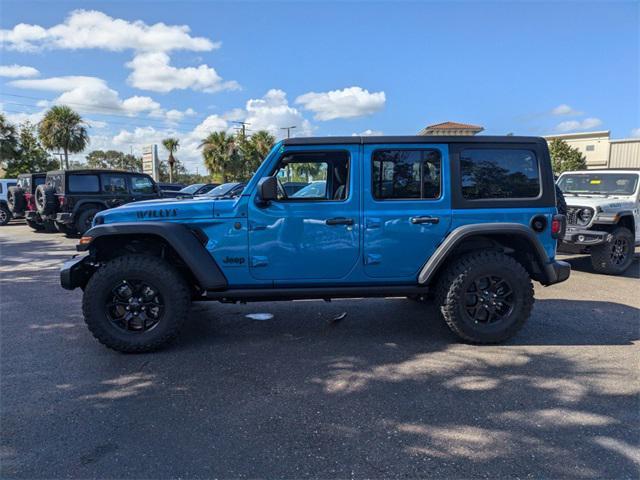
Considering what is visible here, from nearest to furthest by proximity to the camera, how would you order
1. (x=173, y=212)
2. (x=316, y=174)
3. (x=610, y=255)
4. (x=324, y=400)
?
(x=324, y=400) → (x=173, y=212) → (x=316, y=174) → (x=610, y=255)

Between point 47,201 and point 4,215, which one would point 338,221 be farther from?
point 4,215

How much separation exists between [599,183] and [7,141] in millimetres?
31541

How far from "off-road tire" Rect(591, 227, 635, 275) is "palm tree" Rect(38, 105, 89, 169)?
32620 millimetres

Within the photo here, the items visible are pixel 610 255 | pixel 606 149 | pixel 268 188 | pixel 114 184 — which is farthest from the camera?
pixel 606 149

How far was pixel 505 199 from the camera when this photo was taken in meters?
4.22

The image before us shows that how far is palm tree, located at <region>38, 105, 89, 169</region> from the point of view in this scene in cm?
2975

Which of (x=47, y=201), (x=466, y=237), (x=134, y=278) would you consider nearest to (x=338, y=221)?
(x=466, y=237)

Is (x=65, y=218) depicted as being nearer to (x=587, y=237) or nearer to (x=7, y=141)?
(x=587, y=237)

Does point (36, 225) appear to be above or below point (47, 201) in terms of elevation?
below

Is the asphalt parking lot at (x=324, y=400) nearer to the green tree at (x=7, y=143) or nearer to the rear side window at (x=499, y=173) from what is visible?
the rear side window at (x=499, y=173)

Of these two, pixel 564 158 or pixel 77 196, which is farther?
pixel 564 158

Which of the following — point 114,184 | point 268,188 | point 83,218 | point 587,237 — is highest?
A: point 114,184

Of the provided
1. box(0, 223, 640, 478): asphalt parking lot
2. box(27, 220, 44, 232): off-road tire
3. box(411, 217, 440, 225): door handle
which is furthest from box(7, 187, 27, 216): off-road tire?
box(411, 217, 440, 225): door handle

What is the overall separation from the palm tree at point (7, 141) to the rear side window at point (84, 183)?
2022cm
